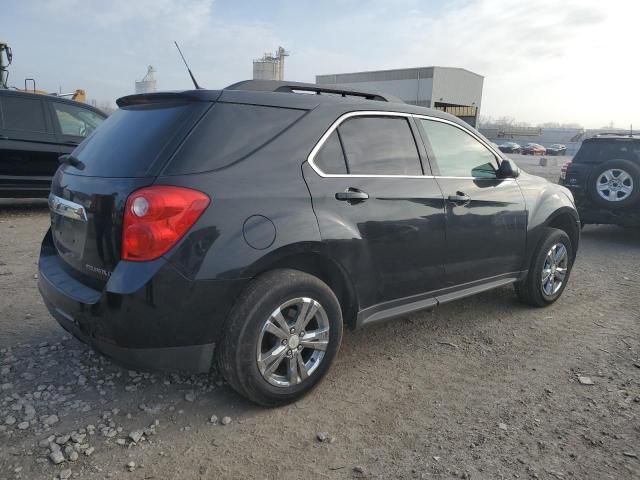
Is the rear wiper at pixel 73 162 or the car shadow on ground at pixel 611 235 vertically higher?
the rear wiper at pixel 73 162

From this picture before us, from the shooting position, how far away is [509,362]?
3.53m

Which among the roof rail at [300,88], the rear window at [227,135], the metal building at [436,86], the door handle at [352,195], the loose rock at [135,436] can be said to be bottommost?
the loose rock at [135,436]

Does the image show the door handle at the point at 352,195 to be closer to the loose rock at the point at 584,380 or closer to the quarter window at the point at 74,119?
the loose rock at the point at 584,380

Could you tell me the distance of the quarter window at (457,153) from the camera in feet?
11.9

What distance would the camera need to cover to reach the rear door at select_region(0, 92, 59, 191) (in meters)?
7.34

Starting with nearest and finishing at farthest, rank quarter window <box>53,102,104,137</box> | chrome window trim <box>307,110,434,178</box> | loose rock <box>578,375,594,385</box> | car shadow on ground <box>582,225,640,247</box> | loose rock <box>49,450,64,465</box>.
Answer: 1. loose rock <box>49,450,64,465</box>
2. chrome window trim <box>307,110,434,178</box>
3. loose rock <box>578,375,594,385</box>
4. quarter window <box>53,102,104,137</box>
5. car shadow on ground <box>582,225,640,247</box>

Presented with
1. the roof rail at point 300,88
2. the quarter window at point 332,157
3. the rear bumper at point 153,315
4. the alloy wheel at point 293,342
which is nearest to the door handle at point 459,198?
the roof rail at point 300,88

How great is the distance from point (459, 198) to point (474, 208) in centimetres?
20

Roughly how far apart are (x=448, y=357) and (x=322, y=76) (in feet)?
206

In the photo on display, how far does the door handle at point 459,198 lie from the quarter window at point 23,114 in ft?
21.8

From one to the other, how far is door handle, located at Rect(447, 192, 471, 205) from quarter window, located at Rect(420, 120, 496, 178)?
6.5 inches

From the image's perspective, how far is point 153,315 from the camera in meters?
2.37

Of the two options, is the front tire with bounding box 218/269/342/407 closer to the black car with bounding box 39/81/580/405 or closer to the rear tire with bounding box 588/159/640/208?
the black car with bounding box 39/81/580/405

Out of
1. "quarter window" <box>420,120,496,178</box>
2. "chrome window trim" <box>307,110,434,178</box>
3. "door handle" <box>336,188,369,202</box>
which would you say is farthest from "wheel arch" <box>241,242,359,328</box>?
"quarter window" <box>420,120,496,178</box>
